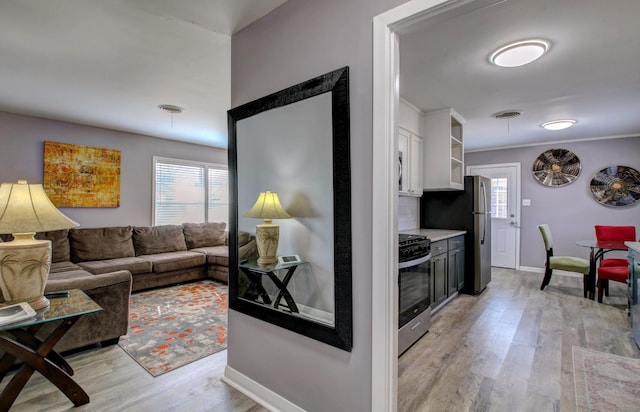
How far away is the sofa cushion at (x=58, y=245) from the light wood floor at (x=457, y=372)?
2134mm

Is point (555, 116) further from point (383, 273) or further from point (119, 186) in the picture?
point (119, 186)

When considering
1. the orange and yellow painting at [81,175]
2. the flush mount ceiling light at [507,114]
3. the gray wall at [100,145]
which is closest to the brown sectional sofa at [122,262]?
the gray wall at [100,145]

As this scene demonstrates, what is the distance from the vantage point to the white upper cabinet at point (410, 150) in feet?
11.8

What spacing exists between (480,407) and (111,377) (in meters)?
2.48

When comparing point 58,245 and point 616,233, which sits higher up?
point 616,233

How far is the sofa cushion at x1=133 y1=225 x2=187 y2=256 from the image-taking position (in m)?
4.80

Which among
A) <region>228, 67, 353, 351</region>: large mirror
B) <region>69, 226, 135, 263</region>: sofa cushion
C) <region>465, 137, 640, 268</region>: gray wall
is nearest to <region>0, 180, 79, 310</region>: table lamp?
<region>228, 67, 353, 351</region>: large mirror

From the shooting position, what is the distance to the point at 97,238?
4410 millimetres

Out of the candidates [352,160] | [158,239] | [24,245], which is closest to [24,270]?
[24,245]

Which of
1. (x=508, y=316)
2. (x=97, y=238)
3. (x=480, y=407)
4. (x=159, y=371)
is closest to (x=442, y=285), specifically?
(x=508, y=316)

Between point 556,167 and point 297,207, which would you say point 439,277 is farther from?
point 556,167

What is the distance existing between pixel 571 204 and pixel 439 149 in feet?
10.6

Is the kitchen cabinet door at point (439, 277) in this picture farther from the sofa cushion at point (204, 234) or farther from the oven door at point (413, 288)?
the sofa cushion at point (204, 234)

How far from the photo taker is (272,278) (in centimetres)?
197
